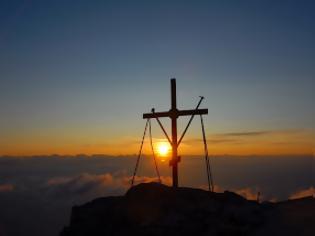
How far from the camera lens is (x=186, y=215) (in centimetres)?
2758

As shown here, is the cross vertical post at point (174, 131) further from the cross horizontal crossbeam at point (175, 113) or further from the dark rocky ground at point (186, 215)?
the dark rocky ground at point (186, 215)

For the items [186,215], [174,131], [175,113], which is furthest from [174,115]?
[186,215]

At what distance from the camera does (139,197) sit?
98.6 feet

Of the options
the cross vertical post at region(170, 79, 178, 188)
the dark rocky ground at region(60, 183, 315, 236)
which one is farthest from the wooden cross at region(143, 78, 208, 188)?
the dark rocky ground at region(60, 183, 315, 236)

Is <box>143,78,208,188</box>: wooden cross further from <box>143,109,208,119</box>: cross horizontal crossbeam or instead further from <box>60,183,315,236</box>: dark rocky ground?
<box>60,183,315,236</box>: dark rocky ground

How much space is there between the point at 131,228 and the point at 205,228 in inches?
163

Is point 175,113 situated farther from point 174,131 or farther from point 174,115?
point 174,131

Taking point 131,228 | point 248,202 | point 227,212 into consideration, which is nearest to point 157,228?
point 131,228

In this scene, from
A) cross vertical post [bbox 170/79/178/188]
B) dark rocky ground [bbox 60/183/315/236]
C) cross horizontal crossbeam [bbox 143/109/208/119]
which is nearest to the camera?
dark rocky ground [bbox 60/183/315/236]

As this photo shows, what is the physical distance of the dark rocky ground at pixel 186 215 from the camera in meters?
26.0

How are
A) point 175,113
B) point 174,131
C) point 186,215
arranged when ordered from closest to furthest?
point 186,215 < point 174,131 < point 175,113

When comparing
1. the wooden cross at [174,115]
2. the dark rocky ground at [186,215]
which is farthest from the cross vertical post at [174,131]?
the dark rocky ground at [186,215]

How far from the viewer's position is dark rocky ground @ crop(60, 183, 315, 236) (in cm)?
2603

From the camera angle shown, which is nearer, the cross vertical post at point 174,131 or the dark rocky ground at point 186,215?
the dark rocky ground at point 186,215
